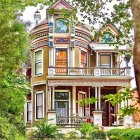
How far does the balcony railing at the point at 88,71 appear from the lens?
31.6 meters

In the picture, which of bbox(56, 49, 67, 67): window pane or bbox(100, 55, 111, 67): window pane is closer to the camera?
bbox(56, 49, 67, 67): window pane

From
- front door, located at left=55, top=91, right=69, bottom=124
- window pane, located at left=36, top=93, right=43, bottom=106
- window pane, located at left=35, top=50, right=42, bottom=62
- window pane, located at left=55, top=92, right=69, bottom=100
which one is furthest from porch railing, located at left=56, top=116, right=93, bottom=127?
window pane, located at left=35, top=50, right=42, bottom=62

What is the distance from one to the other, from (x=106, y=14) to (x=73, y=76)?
77.7 feet

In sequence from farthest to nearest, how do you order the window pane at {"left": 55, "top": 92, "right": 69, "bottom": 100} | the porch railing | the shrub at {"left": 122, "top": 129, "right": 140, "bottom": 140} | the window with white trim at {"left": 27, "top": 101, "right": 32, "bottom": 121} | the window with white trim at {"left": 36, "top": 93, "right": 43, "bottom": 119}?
the window with white trim at {"left": 27, "top": 101, "right": 32, "bottom": 121}
the window with white trim at {"left": 36, "top": 93, "right": 43, "bottom": 119}
the window pane at {"left": 55, "top": 92, "right": 69, "bottom": 100}
the porch railing
the shrub at {"left": 122, "top": 129, "right": 140, "bottom": 140}

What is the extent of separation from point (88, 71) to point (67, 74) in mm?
1773

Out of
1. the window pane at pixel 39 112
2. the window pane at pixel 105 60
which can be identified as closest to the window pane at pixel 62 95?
the window pane at pixel 39 112

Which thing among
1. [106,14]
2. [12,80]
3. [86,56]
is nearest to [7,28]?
[106,14]

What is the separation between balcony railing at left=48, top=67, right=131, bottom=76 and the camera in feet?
104

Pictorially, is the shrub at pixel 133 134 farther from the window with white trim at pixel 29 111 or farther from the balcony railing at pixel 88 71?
the window with white trim at pixel 29 111

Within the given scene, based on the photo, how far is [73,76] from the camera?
3144 cm

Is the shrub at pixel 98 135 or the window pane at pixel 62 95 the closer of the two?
the shrub at pixel 98 135

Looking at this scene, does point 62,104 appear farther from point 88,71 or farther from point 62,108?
point 88,71

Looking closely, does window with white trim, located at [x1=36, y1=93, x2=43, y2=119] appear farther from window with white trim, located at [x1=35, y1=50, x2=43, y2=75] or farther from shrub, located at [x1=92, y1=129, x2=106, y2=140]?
shrub, located at [x1=92, y1=129, x2=106, y2=140]

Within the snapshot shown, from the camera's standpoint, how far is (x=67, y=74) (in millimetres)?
31609
